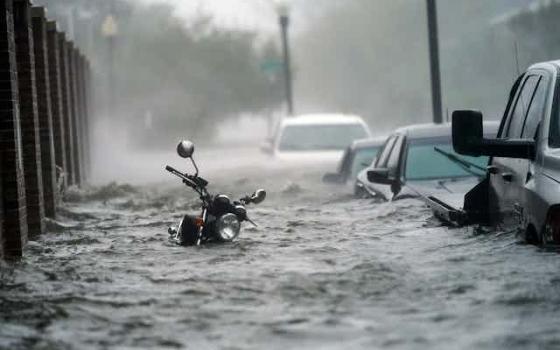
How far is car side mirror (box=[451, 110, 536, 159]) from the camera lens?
277 inches

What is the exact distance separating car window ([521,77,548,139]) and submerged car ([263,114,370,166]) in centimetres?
1151

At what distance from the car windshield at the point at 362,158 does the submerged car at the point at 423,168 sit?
112 inches

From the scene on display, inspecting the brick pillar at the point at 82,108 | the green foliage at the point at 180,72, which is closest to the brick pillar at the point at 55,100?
the brick pillar at the point at 82,108

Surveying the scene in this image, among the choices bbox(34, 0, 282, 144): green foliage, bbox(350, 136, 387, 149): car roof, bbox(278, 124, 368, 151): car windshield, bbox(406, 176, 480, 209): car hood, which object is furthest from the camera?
bbox(34, 0, 282, 144): green foliage

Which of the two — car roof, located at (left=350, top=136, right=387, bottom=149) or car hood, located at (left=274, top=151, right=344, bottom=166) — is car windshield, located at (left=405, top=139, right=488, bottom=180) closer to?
car roof, located at (left=350, top=136, right=387, bottom=149)

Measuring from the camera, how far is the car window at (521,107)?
Result: 25.8 ft

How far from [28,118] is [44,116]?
235 centimetres

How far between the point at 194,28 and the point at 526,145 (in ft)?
173

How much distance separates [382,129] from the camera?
208 feet

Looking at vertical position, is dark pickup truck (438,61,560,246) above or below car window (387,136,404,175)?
above

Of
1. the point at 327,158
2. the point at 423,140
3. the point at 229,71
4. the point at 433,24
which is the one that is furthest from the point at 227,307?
the point at 229,71

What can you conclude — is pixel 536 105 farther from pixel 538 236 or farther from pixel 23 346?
pixel 23 346

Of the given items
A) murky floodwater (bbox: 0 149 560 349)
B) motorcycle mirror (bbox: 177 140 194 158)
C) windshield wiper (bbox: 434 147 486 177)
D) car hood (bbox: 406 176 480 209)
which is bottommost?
murky floodwater (bbox: 0 149 560 349)

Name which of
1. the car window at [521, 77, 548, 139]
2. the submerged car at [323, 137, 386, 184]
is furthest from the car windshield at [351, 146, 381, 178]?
the car window at [521, 77, 548, 139]
